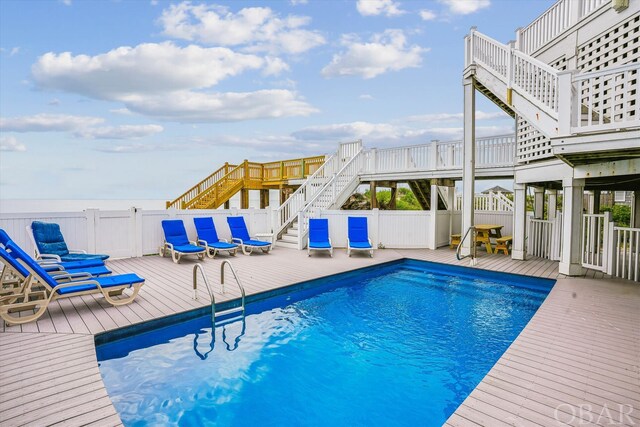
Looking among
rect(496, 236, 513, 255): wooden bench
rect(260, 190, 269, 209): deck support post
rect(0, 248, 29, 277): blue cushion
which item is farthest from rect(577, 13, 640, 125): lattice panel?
rect(260, 190, 269, 209): deck support post

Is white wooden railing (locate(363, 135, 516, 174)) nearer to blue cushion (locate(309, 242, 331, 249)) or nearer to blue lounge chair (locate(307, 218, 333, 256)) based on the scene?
blue lounge chair (locate(307, 218, 333, 256))

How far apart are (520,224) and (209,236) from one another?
8.91m

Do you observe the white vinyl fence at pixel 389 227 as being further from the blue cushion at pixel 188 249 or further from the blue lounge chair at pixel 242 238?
the blue cushion at pixel 188 249

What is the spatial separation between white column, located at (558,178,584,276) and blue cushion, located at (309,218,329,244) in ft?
19.6

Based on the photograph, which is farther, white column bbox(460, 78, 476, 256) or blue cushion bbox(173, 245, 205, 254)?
white column bbox(460, 78, 476, 256)

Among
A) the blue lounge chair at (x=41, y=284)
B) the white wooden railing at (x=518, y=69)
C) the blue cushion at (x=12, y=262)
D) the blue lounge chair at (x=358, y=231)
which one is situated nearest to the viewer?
the blue cushion at (x=12, y=262)

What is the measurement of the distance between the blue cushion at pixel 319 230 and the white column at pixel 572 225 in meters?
5.97

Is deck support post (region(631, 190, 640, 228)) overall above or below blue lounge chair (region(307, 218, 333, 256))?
above

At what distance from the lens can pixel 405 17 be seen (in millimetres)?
13219

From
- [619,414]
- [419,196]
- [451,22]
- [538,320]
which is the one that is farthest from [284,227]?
[619,414]

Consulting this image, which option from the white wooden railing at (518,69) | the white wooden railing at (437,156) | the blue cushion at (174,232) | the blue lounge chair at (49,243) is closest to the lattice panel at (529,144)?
the white wooden railing at (437,156)

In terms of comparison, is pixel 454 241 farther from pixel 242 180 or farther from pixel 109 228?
pixel 242 180

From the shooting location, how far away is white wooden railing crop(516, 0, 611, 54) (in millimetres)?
7115

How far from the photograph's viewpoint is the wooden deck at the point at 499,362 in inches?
100
